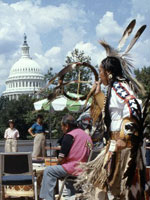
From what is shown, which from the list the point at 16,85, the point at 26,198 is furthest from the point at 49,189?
the point at 16,85

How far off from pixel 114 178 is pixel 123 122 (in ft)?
1.56

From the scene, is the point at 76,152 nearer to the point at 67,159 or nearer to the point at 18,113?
the point at 67,159

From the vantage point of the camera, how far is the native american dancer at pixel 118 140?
3.69m

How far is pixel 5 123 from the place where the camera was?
73.2 metres

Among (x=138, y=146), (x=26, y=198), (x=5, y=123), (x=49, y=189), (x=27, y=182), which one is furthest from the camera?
(x=5, y=123)

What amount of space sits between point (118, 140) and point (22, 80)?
112701 mm

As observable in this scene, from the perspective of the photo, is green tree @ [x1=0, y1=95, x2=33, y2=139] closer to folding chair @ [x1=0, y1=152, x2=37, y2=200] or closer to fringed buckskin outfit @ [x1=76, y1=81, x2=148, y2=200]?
folding chair @ [x1=0, y1=152, x2=37, y2=200]

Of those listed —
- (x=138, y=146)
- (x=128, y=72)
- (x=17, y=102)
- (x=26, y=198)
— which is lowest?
(x=26, y=198)

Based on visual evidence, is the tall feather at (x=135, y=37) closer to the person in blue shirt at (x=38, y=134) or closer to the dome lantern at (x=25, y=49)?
the person in blue shirt at (x=38, y=134)

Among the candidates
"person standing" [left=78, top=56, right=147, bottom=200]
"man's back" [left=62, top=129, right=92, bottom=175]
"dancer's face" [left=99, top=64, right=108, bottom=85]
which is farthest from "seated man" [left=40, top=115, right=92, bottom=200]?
"dancer's face" [left=99, top=64, right=108, bottom=85]

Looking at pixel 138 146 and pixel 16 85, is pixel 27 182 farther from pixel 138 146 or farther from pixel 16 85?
pixel 16 85

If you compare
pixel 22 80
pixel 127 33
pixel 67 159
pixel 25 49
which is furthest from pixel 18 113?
pixel 127 33

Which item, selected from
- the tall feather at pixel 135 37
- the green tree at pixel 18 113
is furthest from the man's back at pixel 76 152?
the green tree at pixel 18 113

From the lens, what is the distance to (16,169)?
652 cm
